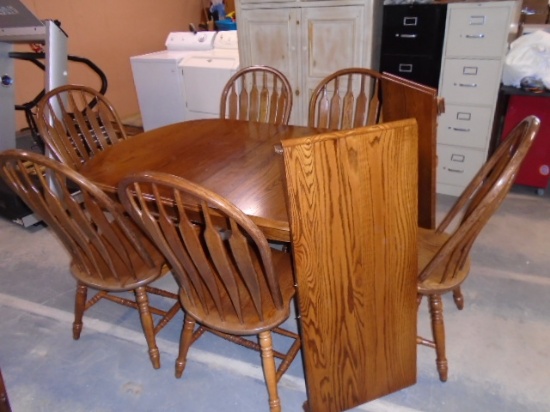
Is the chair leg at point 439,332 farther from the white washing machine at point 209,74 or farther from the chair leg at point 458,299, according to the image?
the white washing machine at point 209,74

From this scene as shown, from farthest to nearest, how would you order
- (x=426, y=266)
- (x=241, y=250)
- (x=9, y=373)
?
(x=9, y=373)
(x=426, y=266)
(x=241, y=250)

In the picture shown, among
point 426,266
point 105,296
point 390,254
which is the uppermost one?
point 390,254

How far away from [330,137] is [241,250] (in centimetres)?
38

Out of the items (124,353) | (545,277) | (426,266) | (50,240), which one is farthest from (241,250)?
(50,240)

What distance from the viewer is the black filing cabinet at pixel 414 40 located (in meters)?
2.56

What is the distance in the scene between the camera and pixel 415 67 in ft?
8.95

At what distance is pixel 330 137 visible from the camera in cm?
102

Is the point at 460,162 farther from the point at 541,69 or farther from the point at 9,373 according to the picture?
the point at 9,373

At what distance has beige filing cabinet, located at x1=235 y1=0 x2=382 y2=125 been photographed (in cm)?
268

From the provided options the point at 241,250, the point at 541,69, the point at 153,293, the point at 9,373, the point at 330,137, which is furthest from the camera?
the point at 541,69

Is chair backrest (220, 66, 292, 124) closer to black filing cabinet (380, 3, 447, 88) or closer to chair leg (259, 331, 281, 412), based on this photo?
black filing cabinet (380, 3, 447, 88)

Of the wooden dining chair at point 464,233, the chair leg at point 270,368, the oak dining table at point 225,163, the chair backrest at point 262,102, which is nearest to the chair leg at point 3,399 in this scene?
the oak dining table at point 225,163

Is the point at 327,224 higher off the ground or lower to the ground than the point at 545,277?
higher

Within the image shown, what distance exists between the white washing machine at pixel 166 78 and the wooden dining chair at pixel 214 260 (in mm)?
2591
